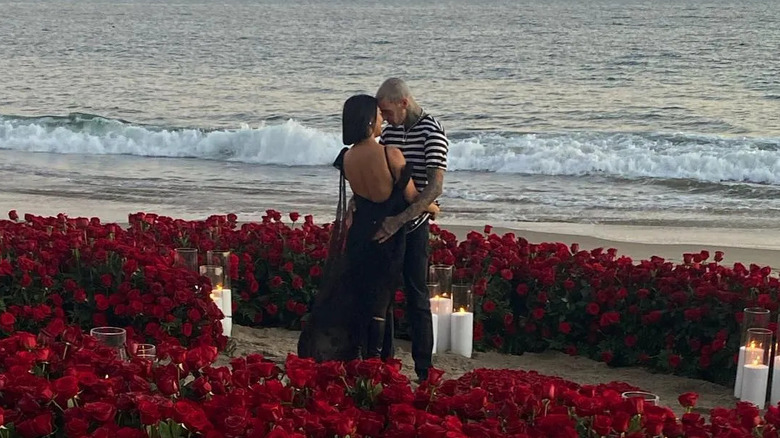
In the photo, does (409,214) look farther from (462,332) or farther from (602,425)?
(602,425)

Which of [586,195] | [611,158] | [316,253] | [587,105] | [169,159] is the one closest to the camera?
[316,253]

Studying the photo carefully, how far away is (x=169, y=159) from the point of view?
2341cm

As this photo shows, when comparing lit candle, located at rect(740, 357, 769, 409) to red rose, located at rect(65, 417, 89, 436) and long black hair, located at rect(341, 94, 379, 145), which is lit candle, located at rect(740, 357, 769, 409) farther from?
red rose, located at rect(65, 417, 89, 436)

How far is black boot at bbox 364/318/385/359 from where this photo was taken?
21.2ft

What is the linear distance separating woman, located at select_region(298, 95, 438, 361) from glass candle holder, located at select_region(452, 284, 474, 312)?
98 cm

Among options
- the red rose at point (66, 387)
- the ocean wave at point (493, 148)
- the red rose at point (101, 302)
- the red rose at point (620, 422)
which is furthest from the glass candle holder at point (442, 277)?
the ocean wave at point (493, 148)

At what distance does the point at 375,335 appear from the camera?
21.3ft

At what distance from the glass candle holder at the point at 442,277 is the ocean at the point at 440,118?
730 cm

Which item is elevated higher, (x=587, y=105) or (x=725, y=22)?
(x=725, y=22)

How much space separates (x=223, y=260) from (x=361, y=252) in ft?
4.91

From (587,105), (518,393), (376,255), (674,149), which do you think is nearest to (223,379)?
(518,393)

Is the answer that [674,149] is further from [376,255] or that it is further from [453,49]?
[453,49]

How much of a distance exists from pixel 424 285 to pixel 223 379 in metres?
2.29

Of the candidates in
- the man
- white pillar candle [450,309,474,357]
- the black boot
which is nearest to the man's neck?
the man
